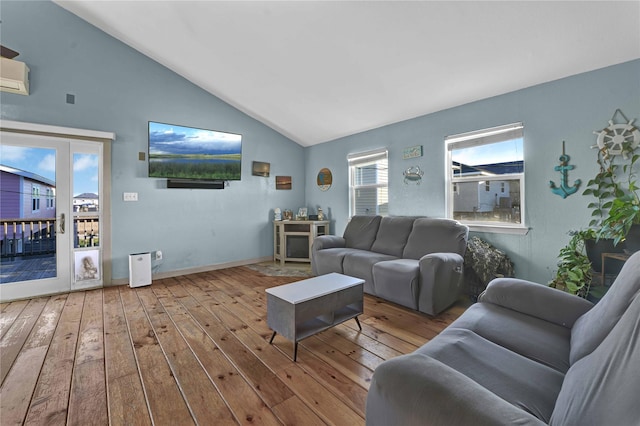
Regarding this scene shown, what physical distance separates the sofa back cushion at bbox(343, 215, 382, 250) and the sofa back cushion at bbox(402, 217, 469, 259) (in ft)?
2.09

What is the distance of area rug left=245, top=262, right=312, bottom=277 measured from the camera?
14.1ft

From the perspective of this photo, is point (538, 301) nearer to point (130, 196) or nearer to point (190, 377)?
point (190, 377)

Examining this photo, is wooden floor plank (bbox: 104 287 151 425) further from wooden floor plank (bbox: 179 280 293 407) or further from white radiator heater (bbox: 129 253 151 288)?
white radiator heater (bbox: 129 253 151 288)

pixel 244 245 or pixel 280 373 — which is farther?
pixel 244 245

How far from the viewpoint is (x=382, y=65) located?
3.01m

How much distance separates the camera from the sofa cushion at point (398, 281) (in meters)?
2.69

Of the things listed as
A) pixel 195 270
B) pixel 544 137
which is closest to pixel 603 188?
pixel 544 137

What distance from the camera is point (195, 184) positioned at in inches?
174

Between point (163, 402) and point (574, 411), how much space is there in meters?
1.89

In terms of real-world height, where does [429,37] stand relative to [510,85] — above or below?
above

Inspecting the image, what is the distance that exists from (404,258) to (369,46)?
2477 millimetres

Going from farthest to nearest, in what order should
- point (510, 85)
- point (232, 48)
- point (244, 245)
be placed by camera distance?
point (244, 245)
point (232, 48)
point (510, 85)

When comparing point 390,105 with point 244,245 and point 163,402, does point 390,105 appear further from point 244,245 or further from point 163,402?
point 163,402

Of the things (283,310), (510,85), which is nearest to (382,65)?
(510,85)
